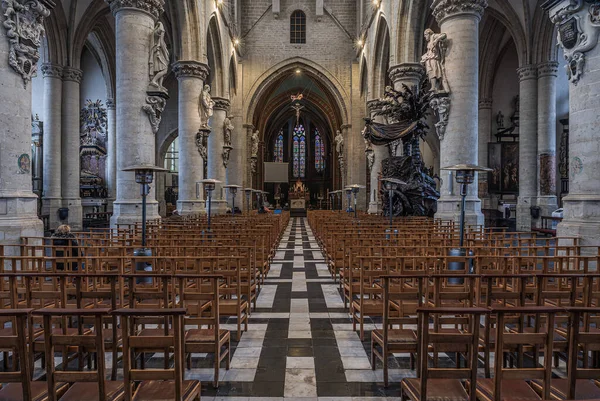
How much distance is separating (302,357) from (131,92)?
972cm

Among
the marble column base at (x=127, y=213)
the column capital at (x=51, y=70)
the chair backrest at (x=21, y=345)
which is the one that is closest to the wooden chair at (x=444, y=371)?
the chair backrest at (x=21, y=345)

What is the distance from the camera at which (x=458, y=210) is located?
1157 cm

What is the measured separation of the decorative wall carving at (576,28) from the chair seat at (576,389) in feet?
20.9

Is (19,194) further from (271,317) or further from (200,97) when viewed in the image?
(200,97)

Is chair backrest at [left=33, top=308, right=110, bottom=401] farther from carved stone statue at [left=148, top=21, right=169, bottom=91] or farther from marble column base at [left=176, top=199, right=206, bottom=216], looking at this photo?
marble column base at [left=176, top=199, right=206, bottom=216]

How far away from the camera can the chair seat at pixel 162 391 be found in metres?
2.51

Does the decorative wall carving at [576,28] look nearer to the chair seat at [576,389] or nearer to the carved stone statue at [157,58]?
the chair seat at [576,389]

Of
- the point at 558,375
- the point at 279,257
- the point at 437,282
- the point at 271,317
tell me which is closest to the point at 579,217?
the point at 558,375

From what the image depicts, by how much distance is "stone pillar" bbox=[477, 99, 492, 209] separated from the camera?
22.0 m

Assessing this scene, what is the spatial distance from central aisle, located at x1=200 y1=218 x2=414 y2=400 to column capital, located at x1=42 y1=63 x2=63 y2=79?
17258 mm

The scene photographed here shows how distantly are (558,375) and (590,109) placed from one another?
5.32m

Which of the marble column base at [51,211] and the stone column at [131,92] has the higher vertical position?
the stone column at [131,92]

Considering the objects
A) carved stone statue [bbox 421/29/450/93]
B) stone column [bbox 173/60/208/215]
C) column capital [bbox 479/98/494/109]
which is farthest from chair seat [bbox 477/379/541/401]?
column capital [bbox 479/98/494/109]

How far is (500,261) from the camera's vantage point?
5668 millimetres
